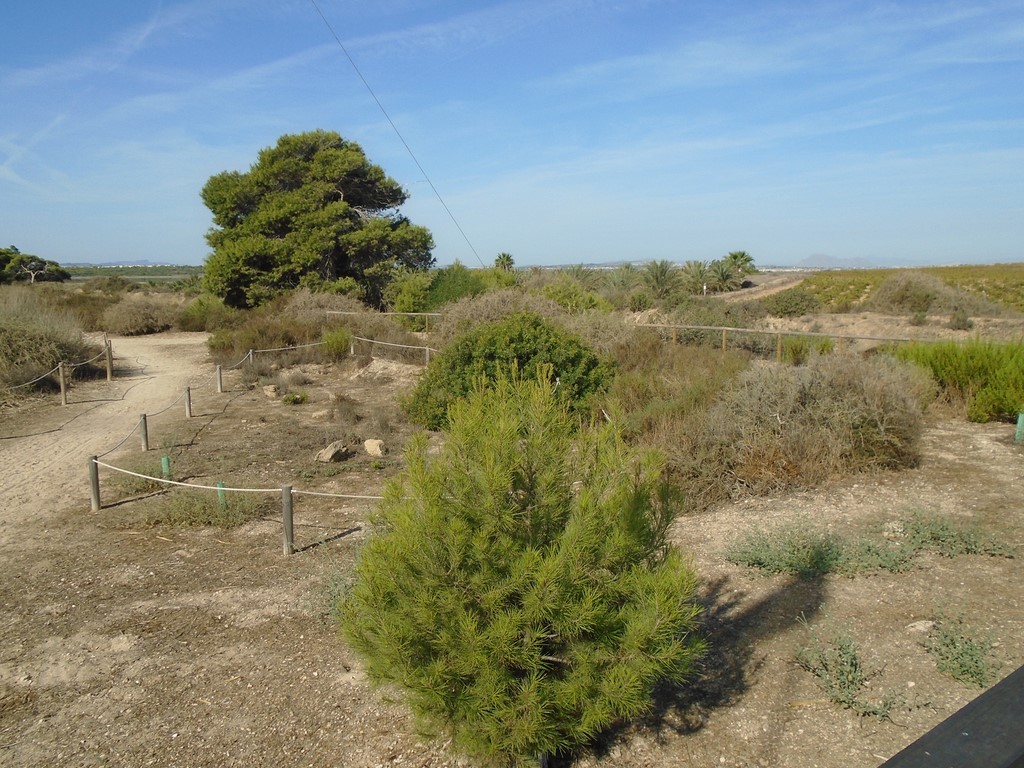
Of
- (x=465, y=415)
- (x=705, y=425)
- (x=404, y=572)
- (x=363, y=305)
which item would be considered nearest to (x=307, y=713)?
(x=404, y=572)

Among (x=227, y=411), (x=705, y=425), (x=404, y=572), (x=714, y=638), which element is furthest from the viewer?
(x=227, y=411)

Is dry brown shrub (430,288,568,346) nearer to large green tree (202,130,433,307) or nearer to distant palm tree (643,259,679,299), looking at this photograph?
large green tree (202,130,433,307)

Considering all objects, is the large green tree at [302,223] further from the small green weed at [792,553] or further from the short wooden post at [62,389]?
the small green weed at [792,553]

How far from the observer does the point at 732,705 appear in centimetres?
401

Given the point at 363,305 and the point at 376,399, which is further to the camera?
the point at 363,305

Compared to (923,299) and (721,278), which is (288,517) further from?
(721,278)

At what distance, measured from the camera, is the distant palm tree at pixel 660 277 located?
3259 cm

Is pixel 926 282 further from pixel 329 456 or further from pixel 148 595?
pixel 148 595

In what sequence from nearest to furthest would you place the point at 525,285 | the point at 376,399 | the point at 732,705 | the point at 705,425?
1. the point at 732,705
2. the point at 705,425
3. the point at 376,399
4. the point at 525,285

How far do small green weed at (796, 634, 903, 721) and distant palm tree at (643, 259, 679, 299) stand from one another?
28468mm

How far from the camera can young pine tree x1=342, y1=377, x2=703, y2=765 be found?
3014 mm

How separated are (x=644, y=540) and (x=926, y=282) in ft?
93.9

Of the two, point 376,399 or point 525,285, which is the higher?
point 525,285

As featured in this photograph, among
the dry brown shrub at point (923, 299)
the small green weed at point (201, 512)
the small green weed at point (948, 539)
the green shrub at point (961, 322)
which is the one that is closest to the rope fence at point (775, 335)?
the small green weed at point (948, 539)
